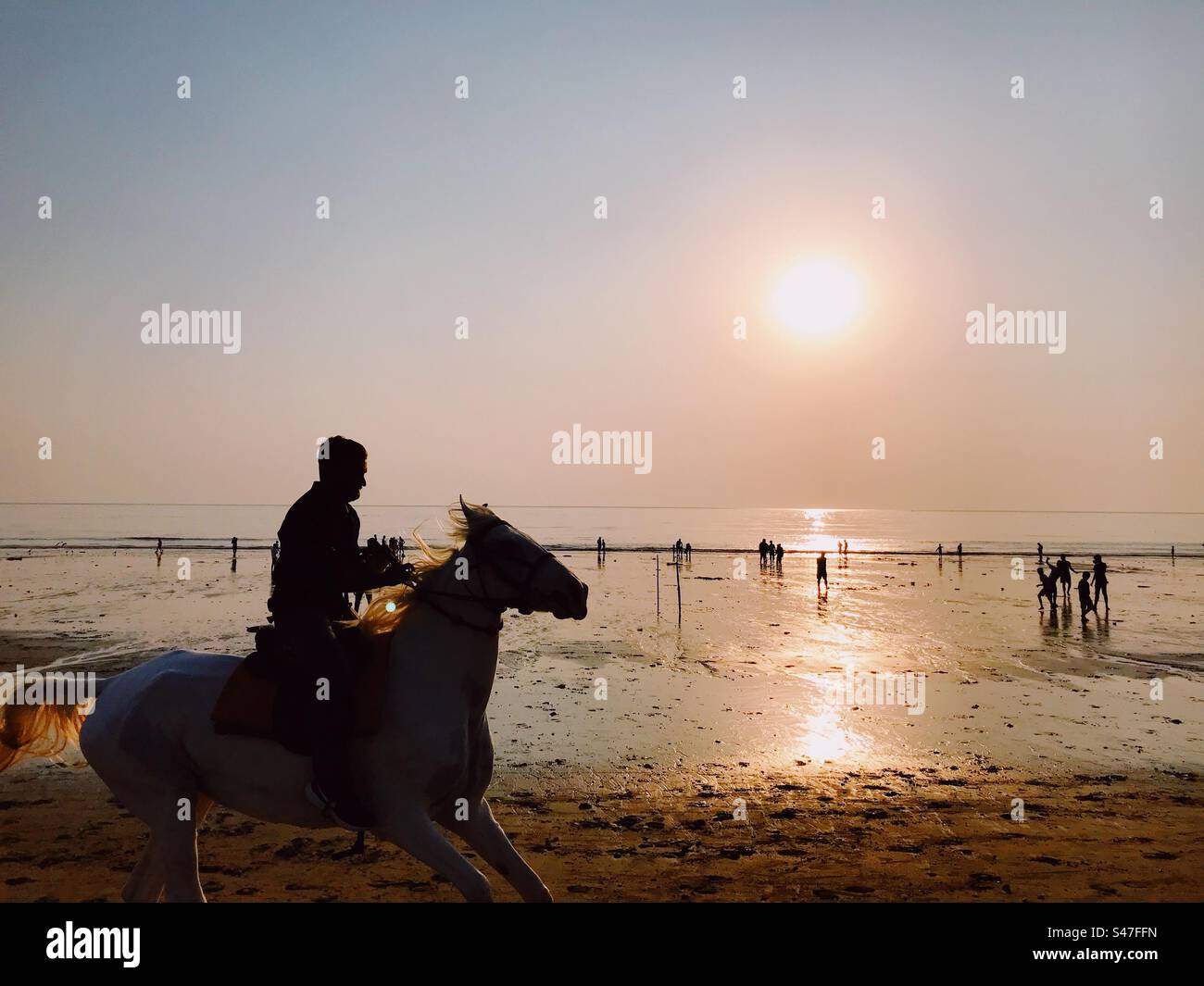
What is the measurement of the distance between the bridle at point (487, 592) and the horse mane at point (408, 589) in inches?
3.3

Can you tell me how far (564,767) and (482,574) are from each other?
20.7ft

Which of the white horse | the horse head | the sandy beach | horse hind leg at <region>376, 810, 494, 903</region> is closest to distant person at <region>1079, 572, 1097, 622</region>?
the sandy beach

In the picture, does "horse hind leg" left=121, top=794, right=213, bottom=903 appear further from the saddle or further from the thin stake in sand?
the thin stake in sand

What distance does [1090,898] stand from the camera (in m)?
6.61

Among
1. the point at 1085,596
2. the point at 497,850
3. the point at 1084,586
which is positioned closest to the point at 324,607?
the point at 497,850

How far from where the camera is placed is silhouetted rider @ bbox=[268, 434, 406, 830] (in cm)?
475

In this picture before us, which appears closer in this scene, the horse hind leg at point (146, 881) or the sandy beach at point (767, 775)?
the horse hind leg at point (146, 881)

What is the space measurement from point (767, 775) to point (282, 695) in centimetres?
726

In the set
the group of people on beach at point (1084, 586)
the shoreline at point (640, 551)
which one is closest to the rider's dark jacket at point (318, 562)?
the group of people on beach at point (1084, 586)

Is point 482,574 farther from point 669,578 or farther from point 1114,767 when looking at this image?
point 669,578

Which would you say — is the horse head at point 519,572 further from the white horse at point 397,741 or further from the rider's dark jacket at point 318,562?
the rider's dark jacket at point 318,562

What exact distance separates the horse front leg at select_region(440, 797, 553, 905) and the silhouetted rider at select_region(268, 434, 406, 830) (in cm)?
60

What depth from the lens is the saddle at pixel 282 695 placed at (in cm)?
481

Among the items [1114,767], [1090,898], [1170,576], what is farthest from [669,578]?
[1090,898]
